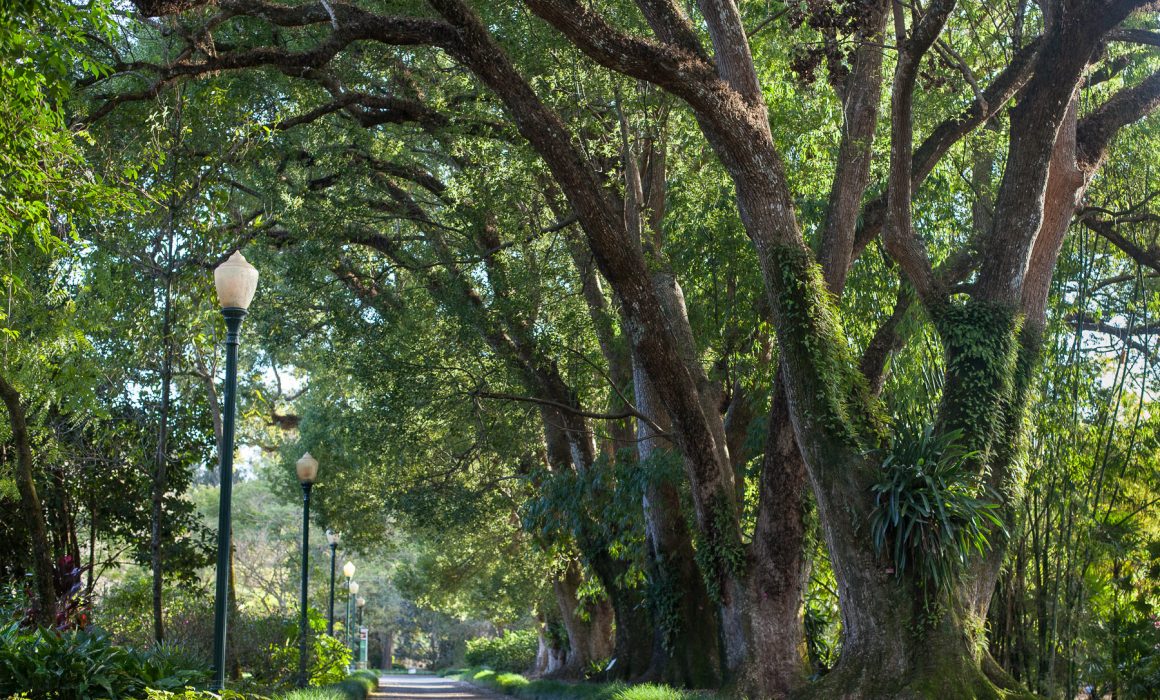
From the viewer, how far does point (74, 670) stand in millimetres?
8984

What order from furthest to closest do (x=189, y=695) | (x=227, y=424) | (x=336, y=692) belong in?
(x=336, y=692), (x=227, y=424), (x=189, y=695)

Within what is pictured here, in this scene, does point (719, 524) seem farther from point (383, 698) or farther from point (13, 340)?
point (383, 698)

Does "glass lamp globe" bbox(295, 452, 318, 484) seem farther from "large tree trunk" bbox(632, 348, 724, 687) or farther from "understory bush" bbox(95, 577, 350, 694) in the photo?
"large tree trunk" bbox(632, 348, 724, 687)

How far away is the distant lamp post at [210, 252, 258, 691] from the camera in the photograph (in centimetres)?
865

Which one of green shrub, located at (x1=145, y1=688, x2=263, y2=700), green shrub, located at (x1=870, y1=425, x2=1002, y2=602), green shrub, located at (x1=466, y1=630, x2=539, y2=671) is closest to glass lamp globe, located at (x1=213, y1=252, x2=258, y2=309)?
green shrub, located at (x1=145, y1=688, x2=263, y2=700)

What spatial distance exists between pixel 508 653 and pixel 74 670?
3262 cm

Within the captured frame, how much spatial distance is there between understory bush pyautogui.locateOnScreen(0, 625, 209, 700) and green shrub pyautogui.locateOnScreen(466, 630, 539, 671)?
28.1 metres

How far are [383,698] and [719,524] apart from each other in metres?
14.0

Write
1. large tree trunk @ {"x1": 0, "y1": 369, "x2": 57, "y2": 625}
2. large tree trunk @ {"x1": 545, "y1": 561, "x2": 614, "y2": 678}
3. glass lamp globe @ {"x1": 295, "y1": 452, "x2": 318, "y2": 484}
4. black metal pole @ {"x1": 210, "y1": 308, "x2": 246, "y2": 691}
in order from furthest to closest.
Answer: large tree trunk @ {"x1": 545, "y1": 561, "x2": 614, "y2": 678}
glass lamp globe @ {"x1": 295, "y1": 452, "x2": 318, "y2": 484}
large tree trunk @ {"x1": 0, "y1": 369, "x2": 57, "y2": 625}
black metal pole @ {"x1": 210, "y1": 308, "x2": 246, "y2": 691}

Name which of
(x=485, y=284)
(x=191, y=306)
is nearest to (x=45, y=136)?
(x=191, y=306)

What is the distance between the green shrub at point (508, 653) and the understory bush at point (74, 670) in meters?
28.1

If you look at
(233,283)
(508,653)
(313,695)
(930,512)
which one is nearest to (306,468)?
(313,695)

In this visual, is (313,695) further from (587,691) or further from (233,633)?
(587,691)

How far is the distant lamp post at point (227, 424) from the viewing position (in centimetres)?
865
